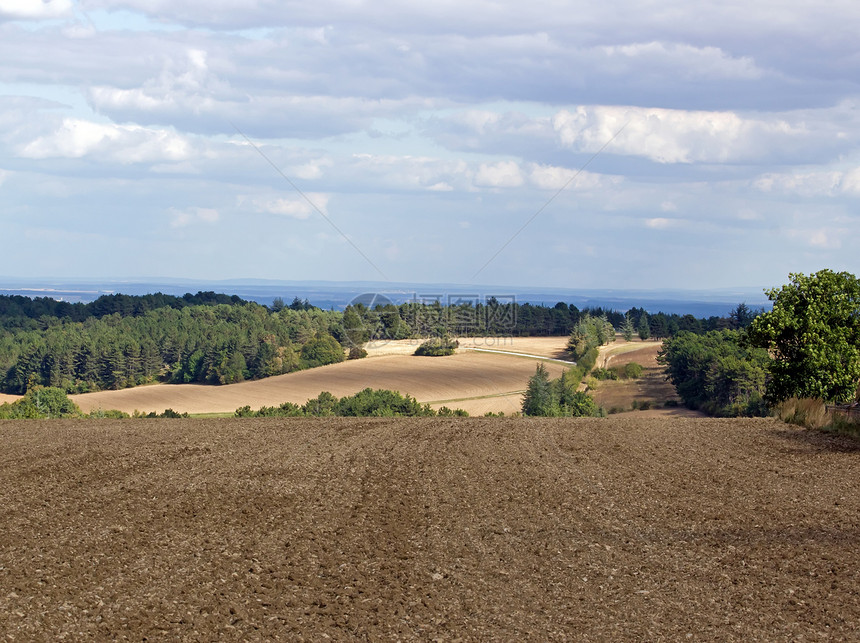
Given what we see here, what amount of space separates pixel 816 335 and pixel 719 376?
81.1 feet

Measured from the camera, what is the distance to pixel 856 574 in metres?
8.08

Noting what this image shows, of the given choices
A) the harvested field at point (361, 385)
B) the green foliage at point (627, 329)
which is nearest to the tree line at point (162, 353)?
the harvested field at point (361, 385)

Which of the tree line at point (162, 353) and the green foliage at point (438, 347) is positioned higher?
the green foliage at point (438, 347)

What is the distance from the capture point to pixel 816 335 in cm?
1870

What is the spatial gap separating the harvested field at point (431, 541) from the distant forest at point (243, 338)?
46.2 meters

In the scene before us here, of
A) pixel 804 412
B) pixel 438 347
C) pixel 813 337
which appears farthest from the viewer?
pixel 438 347

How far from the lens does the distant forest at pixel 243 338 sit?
6438 centimetres

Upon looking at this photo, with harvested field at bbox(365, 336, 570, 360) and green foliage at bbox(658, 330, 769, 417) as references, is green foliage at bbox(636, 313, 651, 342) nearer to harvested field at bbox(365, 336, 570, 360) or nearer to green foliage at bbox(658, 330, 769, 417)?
harvested field at bbox(365, 336, 570, 360)

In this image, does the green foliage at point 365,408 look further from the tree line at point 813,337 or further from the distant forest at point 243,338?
the distant forest at point 243,338

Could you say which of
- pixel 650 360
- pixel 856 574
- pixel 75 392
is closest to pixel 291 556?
pixel 856 574

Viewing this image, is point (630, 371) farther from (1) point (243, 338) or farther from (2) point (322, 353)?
(1) point (243, 338)

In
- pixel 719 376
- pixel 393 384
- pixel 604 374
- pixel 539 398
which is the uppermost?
pixel 719 376

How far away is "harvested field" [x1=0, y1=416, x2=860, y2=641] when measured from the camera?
6883 mm

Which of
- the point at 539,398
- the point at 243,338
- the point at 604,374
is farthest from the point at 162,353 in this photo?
the point at 539,398
